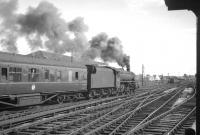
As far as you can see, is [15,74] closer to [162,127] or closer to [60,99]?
[60,99]

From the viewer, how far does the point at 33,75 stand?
1573 centimetres

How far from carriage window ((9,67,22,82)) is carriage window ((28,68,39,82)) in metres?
0.79

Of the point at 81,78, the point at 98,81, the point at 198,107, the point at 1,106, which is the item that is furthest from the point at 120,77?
the point at 198,107

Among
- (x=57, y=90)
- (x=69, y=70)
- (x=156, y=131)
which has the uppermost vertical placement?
(x=69, y=70)

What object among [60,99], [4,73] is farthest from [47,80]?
[4,73]

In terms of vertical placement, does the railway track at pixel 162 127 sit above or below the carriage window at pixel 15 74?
below

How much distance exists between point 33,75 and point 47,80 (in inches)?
53.2

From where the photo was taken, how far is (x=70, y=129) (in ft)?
32.0

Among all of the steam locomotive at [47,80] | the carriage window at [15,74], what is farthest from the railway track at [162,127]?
the carriage window at [15,74]

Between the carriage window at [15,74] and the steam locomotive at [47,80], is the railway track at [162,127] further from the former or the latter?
the carriage window at [15,74]

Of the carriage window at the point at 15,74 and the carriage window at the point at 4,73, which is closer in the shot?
the carriage window at the point at 4,73

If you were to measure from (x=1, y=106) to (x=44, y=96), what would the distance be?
3174 mm

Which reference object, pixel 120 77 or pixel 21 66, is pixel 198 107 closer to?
pixel 21 66

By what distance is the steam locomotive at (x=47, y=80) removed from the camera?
14062 millimetres
